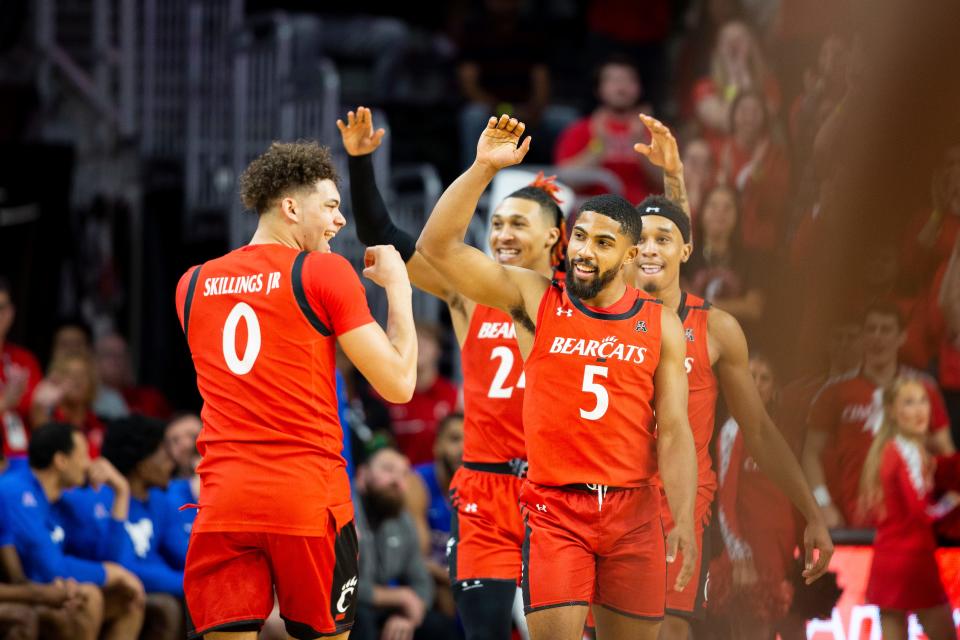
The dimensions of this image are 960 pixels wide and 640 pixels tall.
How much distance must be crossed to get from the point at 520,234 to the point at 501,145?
3.43 feet

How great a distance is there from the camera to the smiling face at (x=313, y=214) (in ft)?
15.9

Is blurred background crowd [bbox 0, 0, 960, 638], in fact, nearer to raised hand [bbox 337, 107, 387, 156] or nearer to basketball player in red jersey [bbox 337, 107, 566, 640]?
basketball player in red jersey [bbox 337, 107, 566, 640]

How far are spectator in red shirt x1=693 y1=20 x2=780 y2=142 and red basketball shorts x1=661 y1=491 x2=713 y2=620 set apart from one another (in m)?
1.93

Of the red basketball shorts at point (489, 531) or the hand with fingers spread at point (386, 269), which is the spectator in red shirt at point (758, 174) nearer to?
the red basketball shorts at point (489, 531)

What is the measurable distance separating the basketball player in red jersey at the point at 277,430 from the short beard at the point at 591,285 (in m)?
0.71

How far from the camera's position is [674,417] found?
202 inches

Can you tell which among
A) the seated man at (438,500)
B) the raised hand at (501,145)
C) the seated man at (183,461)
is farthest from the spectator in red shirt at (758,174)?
the seated man at (183,461)

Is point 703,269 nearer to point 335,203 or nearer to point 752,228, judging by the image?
point 752,228

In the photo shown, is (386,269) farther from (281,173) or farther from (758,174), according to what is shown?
(758,174)

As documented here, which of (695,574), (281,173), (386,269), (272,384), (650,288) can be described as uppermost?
(281,173)

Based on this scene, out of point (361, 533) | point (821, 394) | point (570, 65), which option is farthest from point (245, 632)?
point (570, 65)

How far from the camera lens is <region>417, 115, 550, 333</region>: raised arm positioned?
517 cm

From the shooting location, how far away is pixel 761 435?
19.5ft

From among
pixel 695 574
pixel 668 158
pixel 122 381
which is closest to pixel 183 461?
pixel 122 381
